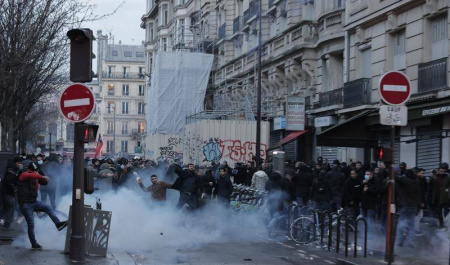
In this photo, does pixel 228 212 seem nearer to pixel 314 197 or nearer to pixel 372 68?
pixel 314 197

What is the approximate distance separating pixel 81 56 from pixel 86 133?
49.9 inches

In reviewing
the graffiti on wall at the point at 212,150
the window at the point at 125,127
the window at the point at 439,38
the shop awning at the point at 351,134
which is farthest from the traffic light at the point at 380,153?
the window at the point at 125,127

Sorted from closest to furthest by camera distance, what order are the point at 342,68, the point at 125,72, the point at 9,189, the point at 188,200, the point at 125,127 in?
the point at 9,189
the point at 188,200
the point at 342,68
the point at 125,127
the point at 125,72

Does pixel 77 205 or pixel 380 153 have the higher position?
pixel 380 153

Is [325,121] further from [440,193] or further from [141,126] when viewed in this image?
[141,126]

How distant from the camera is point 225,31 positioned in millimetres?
47438

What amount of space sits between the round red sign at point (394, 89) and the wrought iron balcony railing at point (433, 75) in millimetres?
7887

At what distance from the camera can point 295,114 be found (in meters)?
28.4

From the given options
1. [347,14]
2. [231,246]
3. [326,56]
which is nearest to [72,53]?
[231,246]

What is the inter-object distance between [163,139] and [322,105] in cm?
1728

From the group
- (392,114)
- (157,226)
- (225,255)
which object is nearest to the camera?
(392,114)

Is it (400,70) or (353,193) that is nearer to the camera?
(353,193)

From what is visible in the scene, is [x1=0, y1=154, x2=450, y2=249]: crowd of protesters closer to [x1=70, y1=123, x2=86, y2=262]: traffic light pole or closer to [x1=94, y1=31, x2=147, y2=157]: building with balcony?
[x1=70, y1=123, x2=86, y2=262]: traffic light pole

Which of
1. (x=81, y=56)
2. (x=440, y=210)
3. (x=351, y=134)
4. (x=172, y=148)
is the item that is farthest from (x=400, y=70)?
(x=172, y=148)
